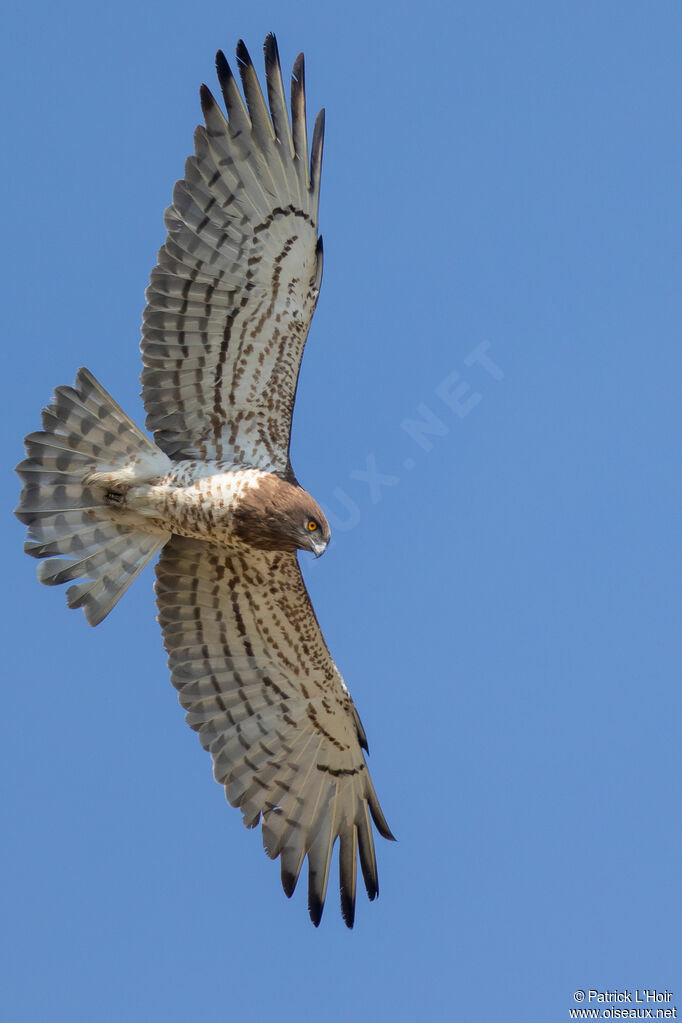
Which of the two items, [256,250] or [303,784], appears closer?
[256,250]

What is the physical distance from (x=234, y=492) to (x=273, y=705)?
1667mm

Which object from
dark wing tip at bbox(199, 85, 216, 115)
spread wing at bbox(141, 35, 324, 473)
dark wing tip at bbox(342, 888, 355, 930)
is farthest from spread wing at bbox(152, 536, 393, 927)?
dark wing tip at bbox(199, 85, 216, 115)

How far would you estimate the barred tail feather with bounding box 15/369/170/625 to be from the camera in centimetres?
961

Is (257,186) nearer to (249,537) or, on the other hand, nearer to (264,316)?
(264,316)

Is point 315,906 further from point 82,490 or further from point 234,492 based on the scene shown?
point 82,490

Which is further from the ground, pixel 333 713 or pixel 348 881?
pixel 333 713

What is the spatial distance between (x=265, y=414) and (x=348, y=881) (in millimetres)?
3074

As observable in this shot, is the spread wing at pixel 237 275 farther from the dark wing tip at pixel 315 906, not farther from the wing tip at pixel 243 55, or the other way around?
the dark wing tip at pixel 315 906

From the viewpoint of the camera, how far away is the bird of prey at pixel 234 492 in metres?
9.39

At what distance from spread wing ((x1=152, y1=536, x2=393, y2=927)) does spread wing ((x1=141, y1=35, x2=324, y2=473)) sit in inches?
34.1

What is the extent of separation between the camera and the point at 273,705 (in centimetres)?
1037

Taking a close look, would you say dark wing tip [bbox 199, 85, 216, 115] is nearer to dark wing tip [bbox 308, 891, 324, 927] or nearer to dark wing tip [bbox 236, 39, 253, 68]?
dark wing tip [bbox 236, 39, 253, 68]

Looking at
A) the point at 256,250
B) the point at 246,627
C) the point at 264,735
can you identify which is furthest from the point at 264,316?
the point at 264,735

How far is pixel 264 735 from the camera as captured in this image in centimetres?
1030
